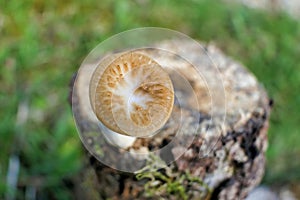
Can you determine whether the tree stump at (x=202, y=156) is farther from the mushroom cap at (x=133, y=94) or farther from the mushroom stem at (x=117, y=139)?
the mushroom cap at (x=133, y=94)

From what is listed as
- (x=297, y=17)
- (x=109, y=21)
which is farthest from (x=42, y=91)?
(x=297, y=17)

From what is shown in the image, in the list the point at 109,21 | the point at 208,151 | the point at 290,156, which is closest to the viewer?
the point at 208,151

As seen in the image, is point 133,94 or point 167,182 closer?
point 133,94

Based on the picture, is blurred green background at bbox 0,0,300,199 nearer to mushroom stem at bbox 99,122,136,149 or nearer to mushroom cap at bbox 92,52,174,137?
mushroom stem at bbox 99,122,136,149

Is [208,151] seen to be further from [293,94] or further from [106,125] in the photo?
[293,94]

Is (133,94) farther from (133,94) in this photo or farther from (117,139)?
(117,139)

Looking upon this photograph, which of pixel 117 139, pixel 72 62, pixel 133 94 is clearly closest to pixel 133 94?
pixel 133 94

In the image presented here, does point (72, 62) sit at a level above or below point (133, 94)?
above
